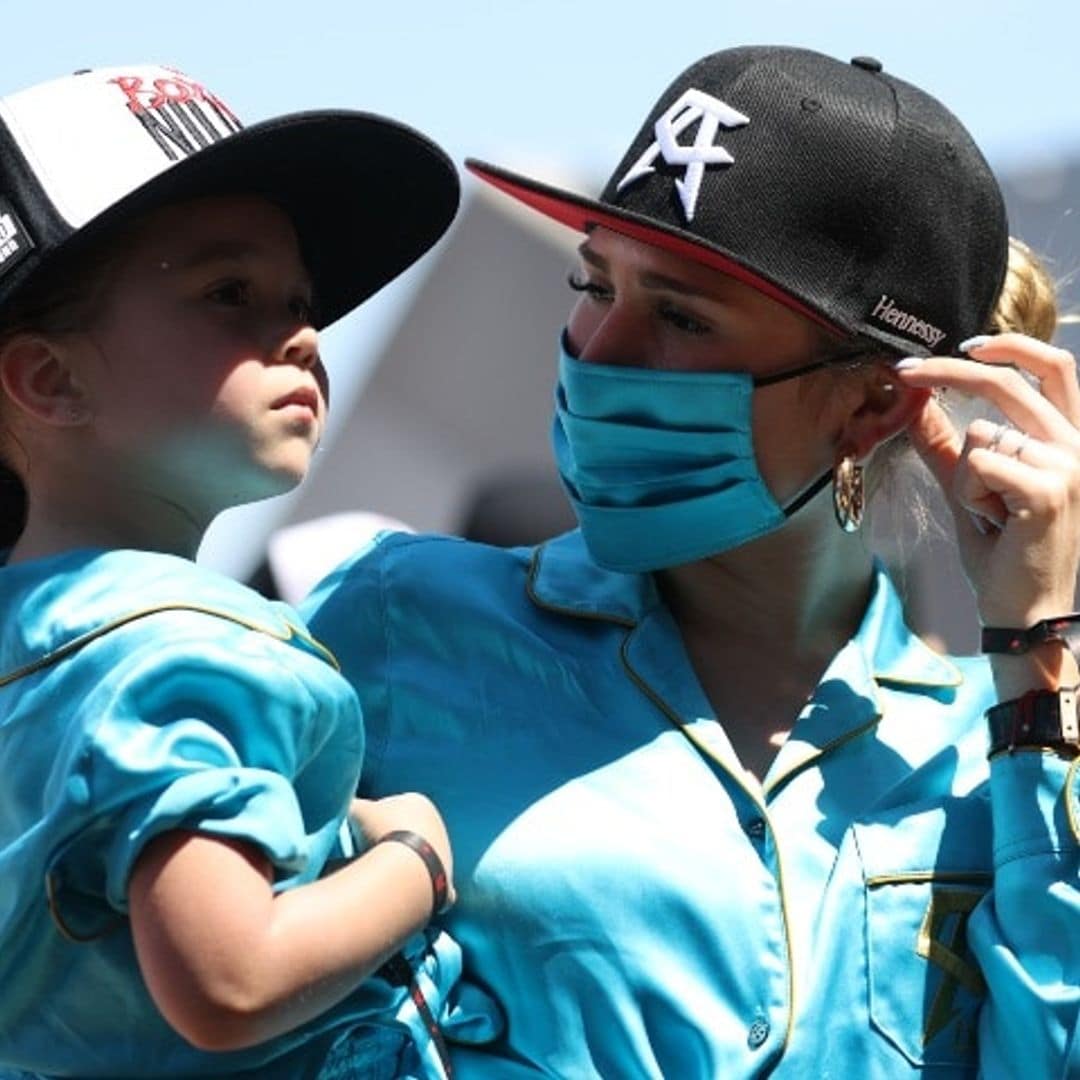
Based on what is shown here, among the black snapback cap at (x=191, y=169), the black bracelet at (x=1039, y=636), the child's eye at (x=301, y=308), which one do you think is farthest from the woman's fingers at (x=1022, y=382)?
the child's eye at (x=301, y=308)

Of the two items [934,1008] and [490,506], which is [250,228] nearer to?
[934,1008]

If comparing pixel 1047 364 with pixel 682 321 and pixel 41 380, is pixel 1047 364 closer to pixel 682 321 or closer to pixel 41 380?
pixel 682 321

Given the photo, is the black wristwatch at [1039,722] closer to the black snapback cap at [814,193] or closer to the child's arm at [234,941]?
the black snapback cap at [814,193]

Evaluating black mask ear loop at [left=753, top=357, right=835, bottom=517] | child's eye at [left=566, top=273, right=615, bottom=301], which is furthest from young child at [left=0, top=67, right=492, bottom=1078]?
black mask ear loop at [left=753, top=357, right=835, bottom=517]

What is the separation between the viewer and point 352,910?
10.2ft

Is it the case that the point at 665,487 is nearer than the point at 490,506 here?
Yes

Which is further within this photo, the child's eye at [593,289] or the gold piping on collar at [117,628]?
the child's eye at [593,289]

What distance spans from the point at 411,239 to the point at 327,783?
833mm

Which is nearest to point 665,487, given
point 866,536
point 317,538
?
point 866,536

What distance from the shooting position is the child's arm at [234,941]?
2951 mm

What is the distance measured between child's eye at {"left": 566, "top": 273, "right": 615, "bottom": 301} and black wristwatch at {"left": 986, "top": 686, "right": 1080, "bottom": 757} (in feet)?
2.38

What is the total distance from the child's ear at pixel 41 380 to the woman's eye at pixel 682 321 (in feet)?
2.71

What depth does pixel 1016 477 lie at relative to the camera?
12.3 feet

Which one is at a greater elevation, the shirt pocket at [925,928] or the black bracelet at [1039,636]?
the black bracelet at [1039,636]
